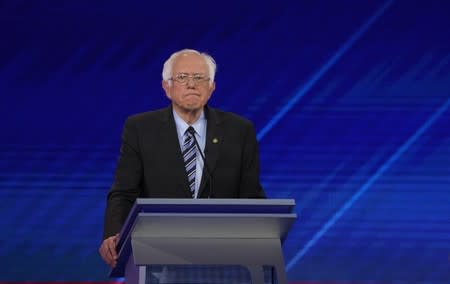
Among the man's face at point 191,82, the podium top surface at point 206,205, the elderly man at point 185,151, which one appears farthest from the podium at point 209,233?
the man's face at point 191,82

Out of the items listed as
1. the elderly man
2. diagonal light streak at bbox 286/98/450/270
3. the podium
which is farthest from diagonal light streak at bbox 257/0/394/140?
the podium

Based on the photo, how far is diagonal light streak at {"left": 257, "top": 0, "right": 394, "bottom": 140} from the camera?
495 cm

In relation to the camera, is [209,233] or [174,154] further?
[174,154]

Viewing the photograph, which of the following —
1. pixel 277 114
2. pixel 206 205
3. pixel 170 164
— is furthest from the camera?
pixel 277 114

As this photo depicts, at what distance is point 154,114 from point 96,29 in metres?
2.07

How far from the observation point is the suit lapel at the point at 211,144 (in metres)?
2.85

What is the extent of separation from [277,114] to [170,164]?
2.14m

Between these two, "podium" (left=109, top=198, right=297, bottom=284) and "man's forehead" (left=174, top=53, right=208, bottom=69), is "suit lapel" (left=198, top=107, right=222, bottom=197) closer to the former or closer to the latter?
"man's forehead" (left=174, top=53, right=208, bottom=69)

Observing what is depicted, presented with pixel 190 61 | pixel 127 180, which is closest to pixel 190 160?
pixel 127 180

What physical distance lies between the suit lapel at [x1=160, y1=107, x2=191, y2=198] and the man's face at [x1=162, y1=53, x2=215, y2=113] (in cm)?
9

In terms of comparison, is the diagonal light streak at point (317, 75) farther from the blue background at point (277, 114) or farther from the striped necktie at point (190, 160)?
→ the striped necktie at point (190, 160)

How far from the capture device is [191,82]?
2936 mm

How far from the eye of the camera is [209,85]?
9.76 ft

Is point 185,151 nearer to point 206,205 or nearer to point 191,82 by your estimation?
point 191,82
